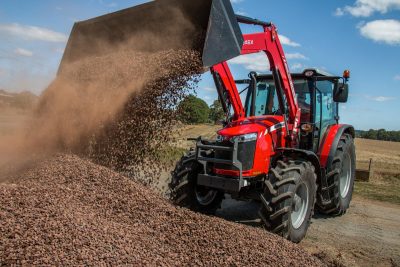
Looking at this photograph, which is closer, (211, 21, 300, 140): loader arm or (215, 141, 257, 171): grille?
(215, 141, 257, 171): grille

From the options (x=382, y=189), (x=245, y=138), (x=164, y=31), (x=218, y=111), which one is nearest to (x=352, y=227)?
(x=245, y=138)

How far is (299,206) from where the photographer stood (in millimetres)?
5543

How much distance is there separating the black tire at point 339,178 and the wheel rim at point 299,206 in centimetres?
104

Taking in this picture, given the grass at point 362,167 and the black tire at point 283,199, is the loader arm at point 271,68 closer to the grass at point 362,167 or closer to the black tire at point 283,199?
the grass at point 362,167

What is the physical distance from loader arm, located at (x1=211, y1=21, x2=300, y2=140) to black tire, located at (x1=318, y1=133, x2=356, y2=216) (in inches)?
36.4

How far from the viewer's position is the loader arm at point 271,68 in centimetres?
557

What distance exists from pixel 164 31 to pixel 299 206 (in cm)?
314

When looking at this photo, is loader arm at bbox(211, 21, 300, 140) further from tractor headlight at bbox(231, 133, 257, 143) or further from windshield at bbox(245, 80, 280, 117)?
tractor headlight at bbox(231, 133, 257, 143)

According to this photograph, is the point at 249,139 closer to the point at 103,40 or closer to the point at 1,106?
the point at 103,40

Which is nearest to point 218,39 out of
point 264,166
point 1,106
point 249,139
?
point 249,139

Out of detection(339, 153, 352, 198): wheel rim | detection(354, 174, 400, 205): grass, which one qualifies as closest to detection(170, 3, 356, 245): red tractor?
detection(339, 153, 352, 198): wheel rim

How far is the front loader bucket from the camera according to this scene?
5375 millimetres

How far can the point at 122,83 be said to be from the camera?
5.57m

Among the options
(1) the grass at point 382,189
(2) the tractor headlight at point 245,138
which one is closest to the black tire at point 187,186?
(2) the tractor headlight at point 245,138
